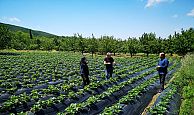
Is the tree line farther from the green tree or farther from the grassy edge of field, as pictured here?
the grassy edge of field

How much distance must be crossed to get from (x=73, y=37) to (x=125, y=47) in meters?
17.6

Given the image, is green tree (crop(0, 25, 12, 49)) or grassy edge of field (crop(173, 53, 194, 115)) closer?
grassy edge of field (crop(173, 53, 194, 115))

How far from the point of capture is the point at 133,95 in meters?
10.7

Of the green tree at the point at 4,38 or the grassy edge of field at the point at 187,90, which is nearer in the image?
the grassy edge of field at the point at 187,90

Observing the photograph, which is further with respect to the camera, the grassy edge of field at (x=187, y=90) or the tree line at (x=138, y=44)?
the tree line at (x=138, y=44)

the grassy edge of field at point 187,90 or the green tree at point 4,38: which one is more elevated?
the green tree at point 4,38

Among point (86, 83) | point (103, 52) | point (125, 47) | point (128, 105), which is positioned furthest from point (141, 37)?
point (128, 105)

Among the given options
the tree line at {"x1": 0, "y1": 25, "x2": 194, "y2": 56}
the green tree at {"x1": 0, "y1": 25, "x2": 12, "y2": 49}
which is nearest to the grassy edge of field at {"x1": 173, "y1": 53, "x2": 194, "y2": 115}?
the tree line at {"x1": 0, "y1": 25, "x2": 194, "y2": 56}

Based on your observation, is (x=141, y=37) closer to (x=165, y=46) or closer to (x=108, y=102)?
(x=165, y=46)

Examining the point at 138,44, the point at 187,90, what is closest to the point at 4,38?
the point at 138,44

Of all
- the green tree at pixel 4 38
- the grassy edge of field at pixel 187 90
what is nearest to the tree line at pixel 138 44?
the green tree at pixel 4 38

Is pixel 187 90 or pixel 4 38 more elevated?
pixel 4 38

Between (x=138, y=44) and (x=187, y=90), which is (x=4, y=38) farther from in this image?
(x=187, y=90)

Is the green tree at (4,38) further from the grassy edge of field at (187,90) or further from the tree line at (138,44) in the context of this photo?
the grassy edge of field at (187,90)
